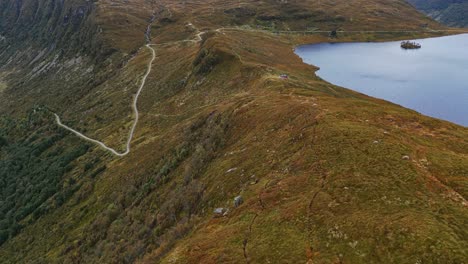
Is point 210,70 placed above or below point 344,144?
below

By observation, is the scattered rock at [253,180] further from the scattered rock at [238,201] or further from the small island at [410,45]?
the small island at [410,45]

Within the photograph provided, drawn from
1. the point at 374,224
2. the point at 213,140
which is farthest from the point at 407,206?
the point at 213,140

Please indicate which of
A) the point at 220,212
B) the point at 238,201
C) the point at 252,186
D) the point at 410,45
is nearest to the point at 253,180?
the point at 252,186

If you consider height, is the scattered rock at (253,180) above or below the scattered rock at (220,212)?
above

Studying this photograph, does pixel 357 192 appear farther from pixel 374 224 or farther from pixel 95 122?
pixel 95 122

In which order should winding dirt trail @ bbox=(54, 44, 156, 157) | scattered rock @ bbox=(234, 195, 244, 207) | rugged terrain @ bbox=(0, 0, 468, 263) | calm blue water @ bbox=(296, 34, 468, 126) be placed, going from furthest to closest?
calm blue water @ bbox=(296, 34, 468, 126), winding dirt trail @ bbox=(54, 44, 156, 157), scattered rock @ bbox=(234, 195, 244, 207), rugged terrain @ bbox=(0, 0, 468, 263)

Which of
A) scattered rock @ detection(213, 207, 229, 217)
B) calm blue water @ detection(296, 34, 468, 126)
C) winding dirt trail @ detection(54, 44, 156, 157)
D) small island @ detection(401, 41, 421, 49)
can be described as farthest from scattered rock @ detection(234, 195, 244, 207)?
small island @ detection(401, 41, 421, 49)

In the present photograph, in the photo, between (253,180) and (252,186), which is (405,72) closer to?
(253,180)

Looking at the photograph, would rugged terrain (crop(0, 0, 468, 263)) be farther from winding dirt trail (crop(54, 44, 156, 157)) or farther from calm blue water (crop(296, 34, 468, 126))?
calm blue water (crop(296, 34, 468, 126))

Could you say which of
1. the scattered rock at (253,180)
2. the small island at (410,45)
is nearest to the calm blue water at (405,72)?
the small island at (410,45)
